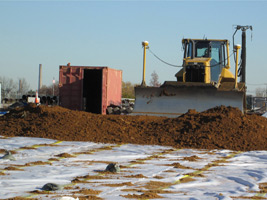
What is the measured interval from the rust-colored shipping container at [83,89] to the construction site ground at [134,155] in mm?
9159

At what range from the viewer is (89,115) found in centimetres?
1547

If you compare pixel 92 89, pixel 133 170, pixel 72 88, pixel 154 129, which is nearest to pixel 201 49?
pixel 154 129

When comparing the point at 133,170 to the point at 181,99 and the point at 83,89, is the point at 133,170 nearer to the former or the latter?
the point at 181,99

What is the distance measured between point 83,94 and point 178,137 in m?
14.2

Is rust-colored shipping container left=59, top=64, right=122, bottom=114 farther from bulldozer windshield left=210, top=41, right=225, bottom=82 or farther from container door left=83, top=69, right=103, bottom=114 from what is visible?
bulldozer windshield left=210, top=41, right=225, bottom=82

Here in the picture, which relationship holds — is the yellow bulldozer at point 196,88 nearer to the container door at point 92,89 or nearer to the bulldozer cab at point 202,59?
the bulldozer cab at point 202,59

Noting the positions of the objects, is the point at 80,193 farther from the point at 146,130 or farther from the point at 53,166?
the point at 146,130

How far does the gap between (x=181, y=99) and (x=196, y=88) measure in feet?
2.32

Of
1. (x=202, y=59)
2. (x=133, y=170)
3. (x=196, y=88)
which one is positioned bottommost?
(x=133, y=170)

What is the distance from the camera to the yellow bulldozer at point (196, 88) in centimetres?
1666

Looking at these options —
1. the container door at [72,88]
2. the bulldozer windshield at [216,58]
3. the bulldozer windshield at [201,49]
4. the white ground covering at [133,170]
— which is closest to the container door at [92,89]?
the container door at [72,88]

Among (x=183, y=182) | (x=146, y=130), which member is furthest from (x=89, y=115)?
(x=183, y=182)

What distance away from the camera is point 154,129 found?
14148mm

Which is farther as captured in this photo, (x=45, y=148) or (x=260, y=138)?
(x=260, y=138)
